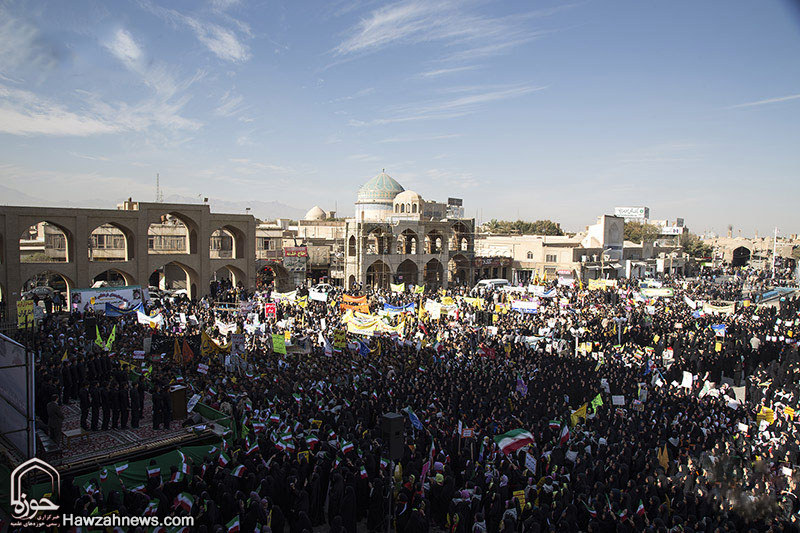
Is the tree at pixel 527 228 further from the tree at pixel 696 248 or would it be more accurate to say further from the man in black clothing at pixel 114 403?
the man in black clothing at pixel 114 403

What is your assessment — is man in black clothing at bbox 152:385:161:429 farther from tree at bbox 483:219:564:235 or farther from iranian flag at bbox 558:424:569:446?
tree at bbox 483:219:564:235

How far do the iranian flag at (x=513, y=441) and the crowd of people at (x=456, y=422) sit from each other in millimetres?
Answer: 68

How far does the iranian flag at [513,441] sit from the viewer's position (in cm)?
1012

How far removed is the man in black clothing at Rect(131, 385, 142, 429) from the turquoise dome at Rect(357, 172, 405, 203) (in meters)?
42.8

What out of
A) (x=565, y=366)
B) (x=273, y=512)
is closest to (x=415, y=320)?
(x=565, y=366)

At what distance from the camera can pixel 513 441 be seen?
33.3ft

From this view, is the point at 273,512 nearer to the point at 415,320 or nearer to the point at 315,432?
the point at 315,432

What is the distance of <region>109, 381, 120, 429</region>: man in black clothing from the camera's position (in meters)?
11.4

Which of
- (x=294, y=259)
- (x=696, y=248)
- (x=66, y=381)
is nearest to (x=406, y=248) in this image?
(x=294, y=259)

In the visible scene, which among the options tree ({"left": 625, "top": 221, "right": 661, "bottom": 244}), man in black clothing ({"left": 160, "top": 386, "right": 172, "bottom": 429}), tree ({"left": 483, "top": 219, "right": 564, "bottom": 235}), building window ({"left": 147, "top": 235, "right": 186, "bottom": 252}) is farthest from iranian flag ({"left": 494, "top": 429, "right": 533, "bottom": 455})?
tree ({"left": 625, "top": 221, "right": 661, "bottom": 244})

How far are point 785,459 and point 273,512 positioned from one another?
9712 millimetres

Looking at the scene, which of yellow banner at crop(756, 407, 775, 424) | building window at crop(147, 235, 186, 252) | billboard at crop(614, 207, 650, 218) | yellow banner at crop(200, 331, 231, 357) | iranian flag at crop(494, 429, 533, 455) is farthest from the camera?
billboard at crop(614, 207, 650, 218)

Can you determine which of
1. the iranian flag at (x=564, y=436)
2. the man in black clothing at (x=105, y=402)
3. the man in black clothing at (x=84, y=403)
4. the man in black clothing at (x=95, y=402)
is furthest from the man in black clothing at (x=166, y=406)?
the iranian flag at (x=564, y=436)

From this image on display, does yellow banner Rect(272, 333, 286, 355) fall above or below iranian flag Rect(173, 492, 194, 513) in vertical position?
above
